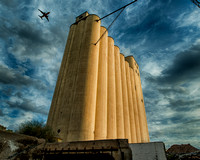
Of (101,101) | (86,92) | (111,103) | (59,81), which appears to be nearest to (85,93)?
(86,92)

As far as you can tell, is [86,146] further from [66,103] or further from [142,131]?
[142,131]

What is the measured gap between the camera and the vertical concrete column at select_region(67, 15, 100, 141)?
39.3ft

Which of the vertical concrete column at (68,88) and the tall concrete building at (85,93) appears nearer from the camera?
the tall concrete building at (85,93)

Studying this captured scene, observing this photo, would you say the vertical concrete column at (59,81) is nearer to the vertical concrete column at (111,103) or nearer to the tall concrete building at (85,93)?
the tall concrete building at (85,93)

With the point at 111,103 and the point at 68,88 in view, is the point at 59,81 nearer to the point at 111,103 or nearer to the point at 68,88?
the point at 68,88

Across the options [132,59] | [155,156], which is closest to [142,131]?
[132,59]

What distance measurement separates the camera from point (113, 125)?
53.2ft

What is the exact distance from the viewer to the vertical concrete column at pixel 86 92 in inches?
472

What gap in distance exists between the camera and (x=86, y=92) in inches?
538

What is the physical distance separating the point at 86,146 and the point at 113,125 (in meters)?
11.9

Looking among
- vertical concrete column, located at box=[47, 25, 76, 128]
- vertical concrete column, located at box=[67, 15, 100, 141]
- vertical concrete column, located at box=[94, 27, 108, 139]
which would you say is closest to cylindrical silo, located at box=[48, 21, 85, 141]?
vertical concrete column, located at box=[47, 25, 76, 128]

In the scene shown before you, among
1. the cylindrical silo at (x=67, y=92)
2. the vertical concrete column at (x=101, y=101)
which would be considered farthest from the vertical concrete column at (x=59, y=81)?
the vertical concrete column at (x=101, y=101)

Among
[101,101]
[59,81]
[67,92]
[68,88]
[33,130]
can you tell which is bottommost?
[33,130]

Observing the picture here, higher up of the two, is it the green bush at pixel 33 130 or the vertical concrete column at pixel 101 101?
the vertical concrete column at pixel 101 101
